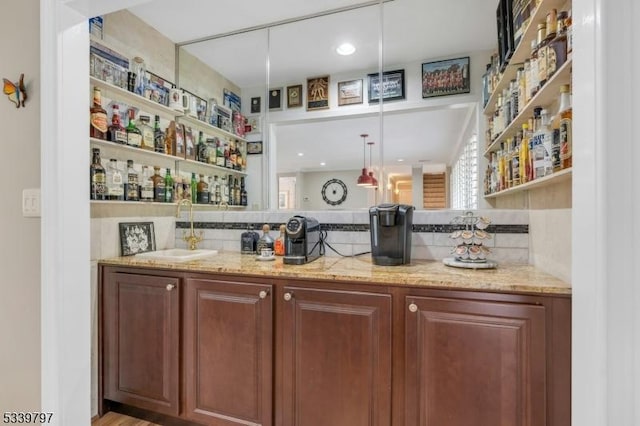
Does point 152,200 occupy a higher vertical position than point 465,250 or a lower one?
higher

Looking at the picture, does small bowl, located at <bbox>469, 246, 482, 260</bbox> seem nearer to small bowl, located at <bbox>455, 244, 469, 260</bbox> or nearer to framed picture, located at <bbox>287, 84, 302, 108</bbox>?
small bowl, located at <bbox>455, 244, 469, 260</bbox>

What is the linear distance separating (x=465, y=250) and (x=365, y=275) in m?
0.55

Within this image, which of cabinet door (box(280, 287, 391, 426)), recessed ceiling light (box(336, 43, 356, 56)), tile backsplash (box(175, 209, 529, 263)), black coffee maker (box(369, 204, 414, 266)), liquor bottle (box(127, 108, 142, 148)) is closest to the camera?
cabinet door (box(280, 287, 391, 426))

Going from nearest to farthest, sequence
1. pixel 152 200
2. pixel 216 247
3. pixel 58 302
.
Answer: pixel 58 302 → pixel 152 200 → pixel 216 247

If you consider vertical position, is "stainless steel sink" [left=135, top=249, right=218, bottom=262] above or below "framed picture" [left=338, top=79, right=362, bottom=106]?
below

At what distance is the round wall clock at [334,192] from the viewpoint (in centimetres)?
215

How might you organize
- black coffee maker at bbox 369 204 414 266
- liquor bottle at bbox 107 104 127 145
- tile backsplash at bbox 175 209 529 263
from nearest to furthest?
black coffee maker at bbox 369 204 414 266, tile backsplash at bbox 175 209 529 263, liquor bottle at bbox 107 104 127 145

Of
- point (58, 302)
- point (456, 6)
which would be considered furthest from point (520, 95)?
point (58, 302)

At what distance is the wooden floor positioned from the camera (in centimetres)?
175

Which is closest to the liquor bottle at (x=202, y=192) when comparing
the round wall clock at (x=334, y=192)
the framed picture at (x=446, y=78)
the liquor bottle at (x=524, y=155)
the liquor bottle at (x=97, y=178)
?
the liquor bottle at (x=97, y=178)

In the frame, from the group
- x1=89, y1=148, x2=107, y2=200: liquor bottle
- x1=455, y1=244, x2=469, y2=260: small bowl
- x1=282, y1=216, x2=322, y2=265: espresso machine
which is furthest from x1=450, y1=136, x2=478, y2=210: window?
x1=89, y1=148, x2=107, y2=200: liquor bottle

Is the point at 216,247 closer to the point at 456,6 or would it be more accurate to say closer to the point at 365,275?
the point at 365,275

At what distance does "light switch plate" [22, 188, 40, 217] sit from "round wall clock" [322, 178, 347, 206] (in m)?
1.50

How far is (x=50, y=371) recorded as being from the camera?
→ 4.31 ft
